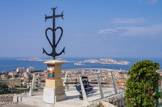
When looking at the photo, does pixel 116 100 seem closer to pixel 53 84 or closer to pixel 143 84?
pixel 53 84

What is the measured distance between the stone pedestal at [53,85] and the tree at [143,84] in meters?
3.68

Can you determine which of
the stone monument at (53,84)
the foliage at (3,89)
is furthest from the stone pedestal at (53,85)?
the foliage at (3,89)

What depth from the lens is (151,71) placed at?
18.5 feet

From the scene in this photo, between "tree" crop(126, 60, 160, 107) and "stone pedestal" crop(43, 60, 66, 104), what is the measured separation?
3677mm

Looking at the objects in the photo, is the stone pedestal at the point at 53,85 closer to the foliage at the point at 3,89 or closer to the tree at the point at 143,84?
the tree at the point at 143,84

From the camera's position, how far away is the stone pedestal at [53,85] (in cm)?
849

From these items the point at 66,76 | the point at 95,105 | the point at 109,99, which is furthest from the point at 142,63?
the point at 66,76

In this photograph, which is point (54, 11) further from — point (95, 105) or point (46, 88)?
point (95, 105)

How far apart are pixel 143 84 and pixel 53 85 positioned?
4.28 metres

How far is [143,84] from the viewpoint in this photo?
5695 millimetres

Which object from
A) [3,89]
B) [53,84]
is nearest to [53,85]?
[53,84]

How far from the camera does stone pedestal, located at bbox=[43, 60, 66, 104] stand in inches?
334

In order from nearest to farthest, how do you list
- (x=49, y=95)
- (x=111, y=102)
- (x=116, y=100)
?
(x=49, y=95) < (x=111, y=102) < (x=116, y=100)

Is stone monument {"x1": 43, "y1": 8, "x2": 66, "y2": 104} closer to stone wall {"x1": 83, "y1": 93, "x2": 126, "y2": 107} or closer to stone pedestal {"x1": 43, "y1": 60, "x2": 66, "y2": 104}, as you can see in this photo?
stone pedestal {"x1": 43, "y1": 60, "x2": 66, "y2": 104}
